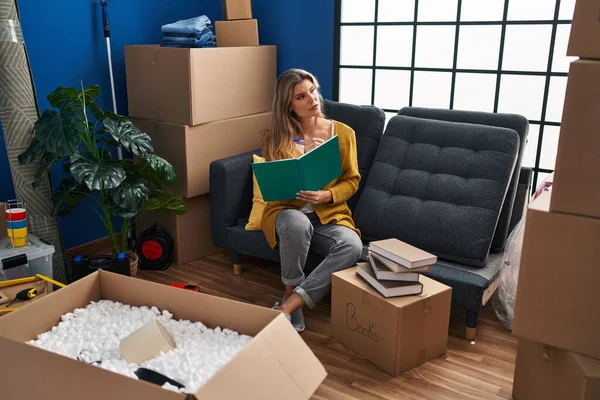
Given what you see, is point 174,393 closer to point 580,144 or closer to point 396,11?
point 580,144

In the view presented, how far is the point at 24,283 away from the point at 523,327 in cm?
167

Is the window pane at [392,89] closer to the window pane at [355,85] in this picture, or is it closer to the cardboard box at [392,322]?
the window pane at [355,85]

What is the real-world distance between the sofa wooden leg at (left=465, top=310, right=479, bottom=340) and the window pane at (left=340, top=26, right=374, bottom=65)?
5.56 ft

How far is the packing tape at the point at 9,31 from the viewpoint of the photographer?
2.48 m

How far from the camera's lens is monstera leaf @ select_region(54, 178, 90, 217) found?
265 cm

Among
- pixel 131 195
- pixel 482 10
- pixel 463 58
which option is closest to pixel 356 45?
pixel 463 58

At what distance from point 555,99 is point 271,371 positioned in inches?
89.6

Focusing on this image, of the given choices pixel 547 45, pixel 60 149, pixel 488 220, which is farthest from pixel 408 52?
pixel 60 149

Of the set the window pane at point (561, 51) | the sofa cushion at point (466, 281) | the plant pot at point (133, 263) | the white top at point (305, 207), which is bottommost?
the plant pot at point (133, 263)

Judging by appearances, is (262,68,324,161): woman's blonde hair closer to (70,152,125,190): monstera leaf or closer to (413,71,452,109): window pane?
(70,152,125,190): monstera leaf

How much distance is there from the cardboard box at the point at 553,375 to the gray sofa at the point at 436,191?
1.26 feet

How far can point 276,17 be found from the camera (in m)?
3.54

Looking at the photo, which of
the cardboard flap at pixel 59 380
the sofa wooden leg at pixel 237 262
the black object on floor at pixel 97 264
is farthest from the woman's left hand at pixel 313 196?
the cardboard flap at pixel 59 380

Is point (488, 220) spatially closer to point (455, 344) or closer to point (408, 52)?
point (455, 344)
